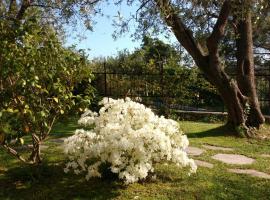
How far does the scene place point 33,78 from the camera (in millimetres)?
5773

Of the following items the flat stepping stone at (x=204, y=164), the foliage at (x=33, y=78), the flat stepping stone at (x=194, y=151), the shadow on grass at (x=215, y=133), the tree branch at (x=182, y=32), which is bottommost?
the flat stepping stone at (x=204, y=164)

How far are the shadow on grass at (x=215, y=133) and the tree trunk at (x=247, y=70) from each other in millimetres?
589

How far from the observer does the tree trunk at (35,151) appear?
21.8 ft

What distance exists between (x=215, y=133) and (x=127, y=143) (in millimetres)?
5863

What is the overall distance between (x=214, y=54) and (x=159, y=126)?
473cm

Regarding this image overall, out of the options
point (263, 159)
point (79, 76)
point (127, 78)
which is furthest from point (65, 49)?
point (127, 78)

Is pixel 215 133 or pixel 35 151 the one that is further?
pixel 215 133

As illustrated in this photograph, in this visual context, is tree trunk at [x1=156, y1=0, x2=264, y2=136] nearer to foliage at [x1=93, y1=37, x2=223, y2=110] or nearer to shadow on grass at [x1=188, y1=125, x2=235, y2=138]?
shadow on grass at [x1=188, y1=125, x2=235, y2=138]

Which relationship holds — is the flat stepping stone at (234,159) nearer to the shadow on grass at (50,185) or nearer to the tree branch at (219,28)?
the shadow on grass at (50,185)

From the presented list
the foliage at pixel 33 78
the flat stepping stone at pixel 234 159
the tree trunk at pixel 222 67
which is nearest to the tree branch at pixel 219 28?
the tree trunk at pixel 222 67

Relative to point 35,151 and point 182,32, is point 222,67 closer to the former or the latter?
point 182,32

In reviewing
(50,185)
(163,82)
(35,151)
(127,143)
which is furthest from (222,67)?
(50,185)

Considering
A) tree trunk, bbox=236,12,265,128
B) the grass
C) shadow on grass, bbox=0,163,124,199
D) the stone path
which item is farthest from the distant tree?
shadow on grass, bbox=0,163,124,199

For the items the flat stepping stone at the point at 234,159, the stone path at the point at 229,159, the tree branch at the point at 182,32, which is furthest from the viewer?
the tree branch at the point at 182,32
